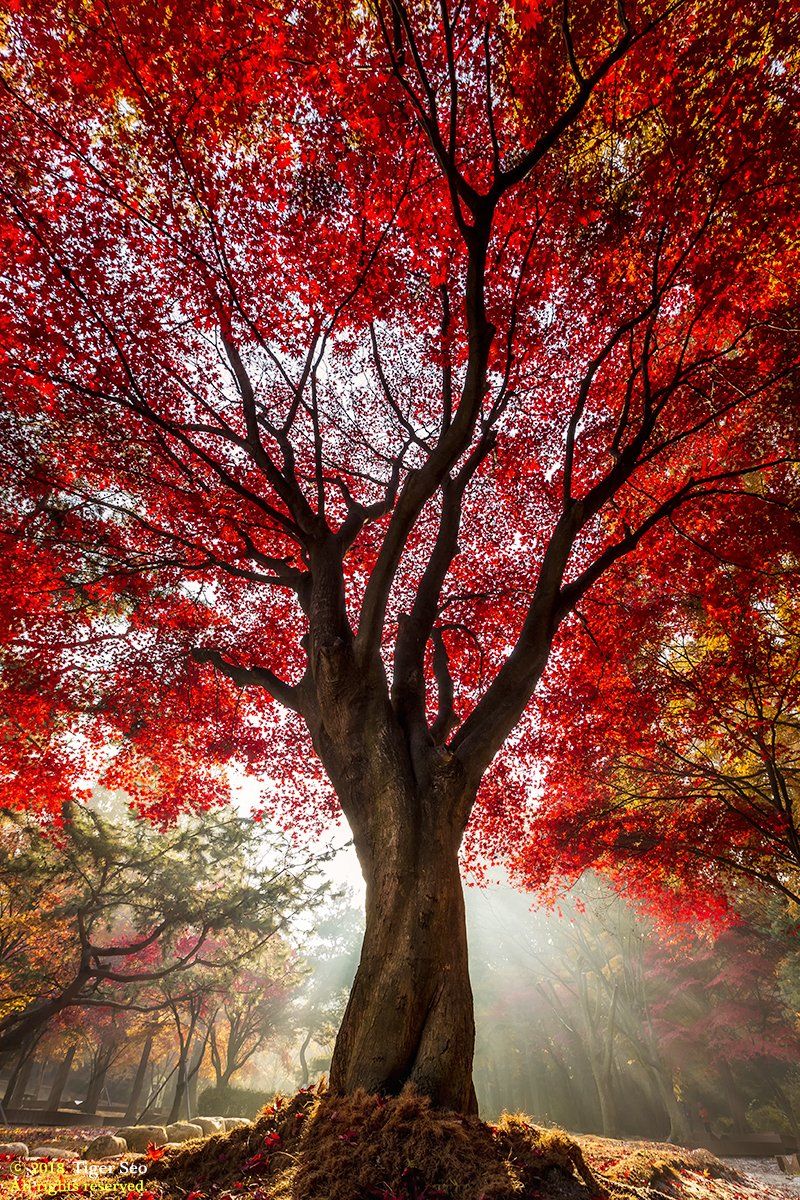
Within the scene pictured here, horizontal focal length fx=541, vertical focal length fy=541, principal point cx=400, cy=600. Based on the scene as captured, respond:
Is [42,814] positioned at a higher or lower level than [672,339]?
lower

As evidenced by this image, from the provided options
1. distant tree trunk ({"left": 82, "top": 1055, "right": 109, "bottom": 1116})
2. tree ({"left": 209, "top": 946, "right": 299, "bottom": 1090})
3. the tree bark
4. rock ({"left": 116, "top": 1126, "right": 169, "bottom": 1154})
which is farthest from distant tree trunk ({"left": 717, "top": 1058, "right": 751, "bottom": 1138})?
the tree bark

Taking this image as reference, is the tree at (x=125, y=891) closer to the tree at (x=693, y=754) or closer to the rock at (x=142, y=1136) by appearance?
the rock at (x=142, y=1136)

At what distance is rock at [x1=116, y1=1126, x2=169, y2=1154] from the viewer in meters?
11.6

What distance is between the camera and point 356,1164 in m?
2.98

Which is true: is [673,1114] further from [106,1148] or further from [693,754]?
[106,1148]

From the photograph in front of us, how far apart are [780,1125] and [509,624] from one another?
2369 cm

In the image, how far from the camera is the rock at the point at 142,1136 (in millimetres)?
11585

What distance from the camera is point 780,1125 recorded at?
1970cm

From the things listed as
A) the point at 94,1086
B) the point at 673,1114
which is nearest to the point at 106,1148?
the point at 673,1114

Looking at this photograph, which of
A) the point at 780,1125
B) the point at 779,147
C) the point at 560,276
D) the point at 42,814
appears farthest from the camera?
the point at 780,1125

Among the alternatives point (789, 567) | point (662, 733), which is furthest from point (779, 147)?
point (662, 733)

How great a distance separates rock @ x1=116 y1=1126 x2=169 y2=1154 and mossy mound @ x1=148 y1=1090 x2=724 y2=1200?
11419mm

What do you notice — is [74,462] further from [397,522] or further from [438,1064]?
[438,1064]

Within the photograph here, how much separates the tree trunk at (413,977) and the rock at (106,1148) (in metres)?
11.6
